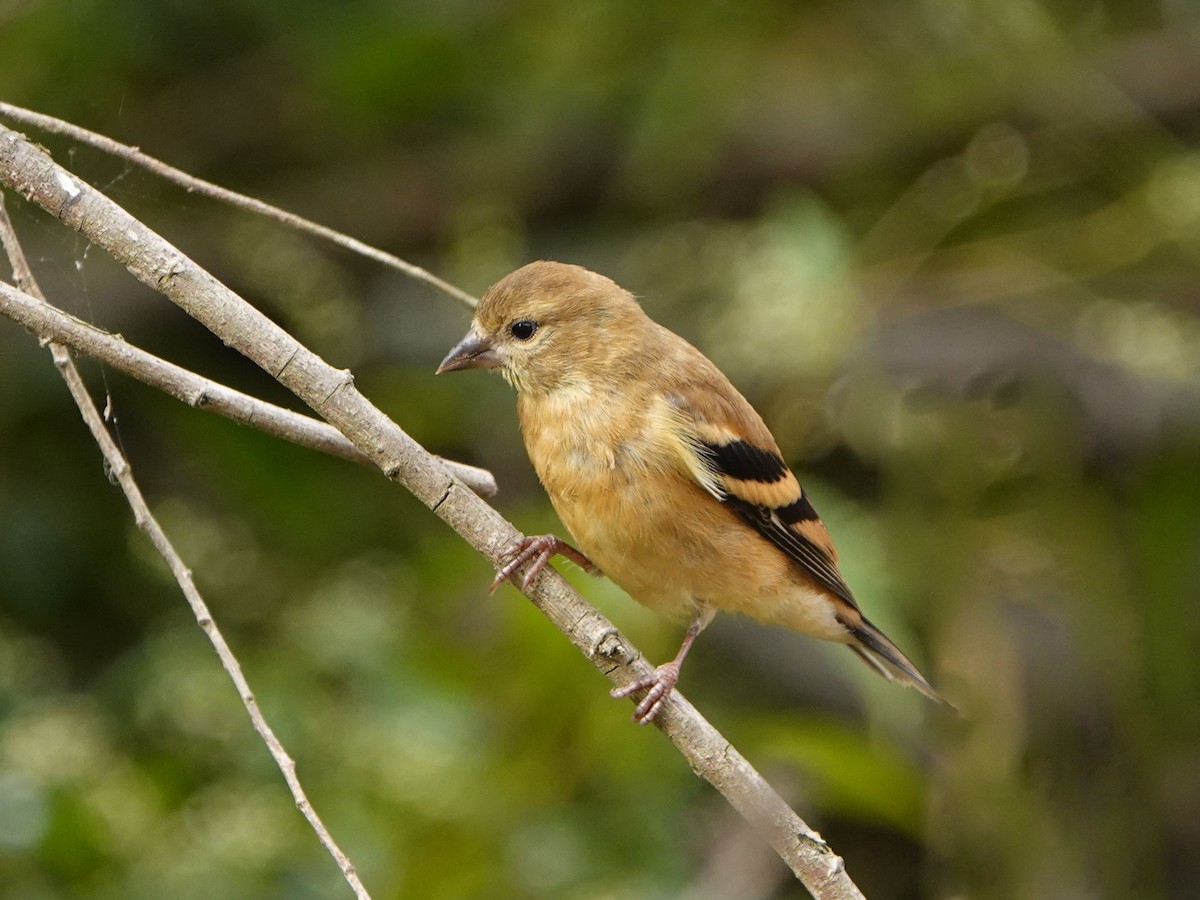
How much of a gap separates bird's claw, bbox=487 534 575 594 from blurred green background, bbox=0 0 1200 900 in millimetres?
703

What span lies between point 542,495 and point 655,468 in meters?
1.91

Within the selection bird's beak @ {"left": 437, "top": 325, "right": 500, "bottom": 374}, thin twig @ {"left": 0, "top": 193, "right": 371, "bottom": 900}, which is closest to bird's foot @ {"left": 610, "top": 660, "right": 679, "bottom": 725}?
thin twig @ {"left": 0, "top": 193, "right": 371, "bottom": 900}

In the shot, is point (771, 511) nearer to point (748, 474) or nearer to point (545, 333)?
point (748, 474)

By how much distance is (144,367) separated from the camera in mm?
2324

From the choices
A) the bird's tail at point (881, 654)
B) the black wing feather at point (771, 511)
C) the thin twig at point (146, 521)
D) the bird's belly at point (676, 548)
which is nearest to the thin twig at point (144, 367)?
the thin twig at point (146, 521)

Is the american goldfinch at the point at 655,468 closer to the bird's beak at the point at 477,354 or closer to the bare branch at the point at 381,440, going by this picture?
the bird's beak at the point at 477,354

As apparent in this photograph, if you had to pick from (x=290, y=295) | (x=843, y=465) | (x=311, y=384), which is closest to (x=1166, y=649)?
(x=843, y=465)

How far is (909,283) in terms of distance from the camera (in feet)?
19.0

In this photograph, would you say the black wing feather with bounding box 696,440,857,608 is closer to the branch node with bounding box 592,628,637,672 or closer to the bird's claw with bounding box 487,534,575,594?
the bird's claw with bounding box 487,534,575,594

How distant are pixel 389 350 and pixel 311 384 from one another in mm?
3582

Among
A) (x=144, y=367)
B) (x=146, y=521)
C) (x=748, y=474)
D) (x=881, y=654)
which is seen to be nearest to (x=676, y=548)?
(x=748, y=474)

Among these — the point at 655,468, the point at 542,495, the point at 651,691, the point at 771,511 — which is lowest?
the point at 651,691

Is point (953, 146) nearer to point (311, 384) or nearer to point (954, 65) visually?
point (954, 65)

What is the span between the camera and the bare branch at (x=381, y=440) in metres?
2.30
